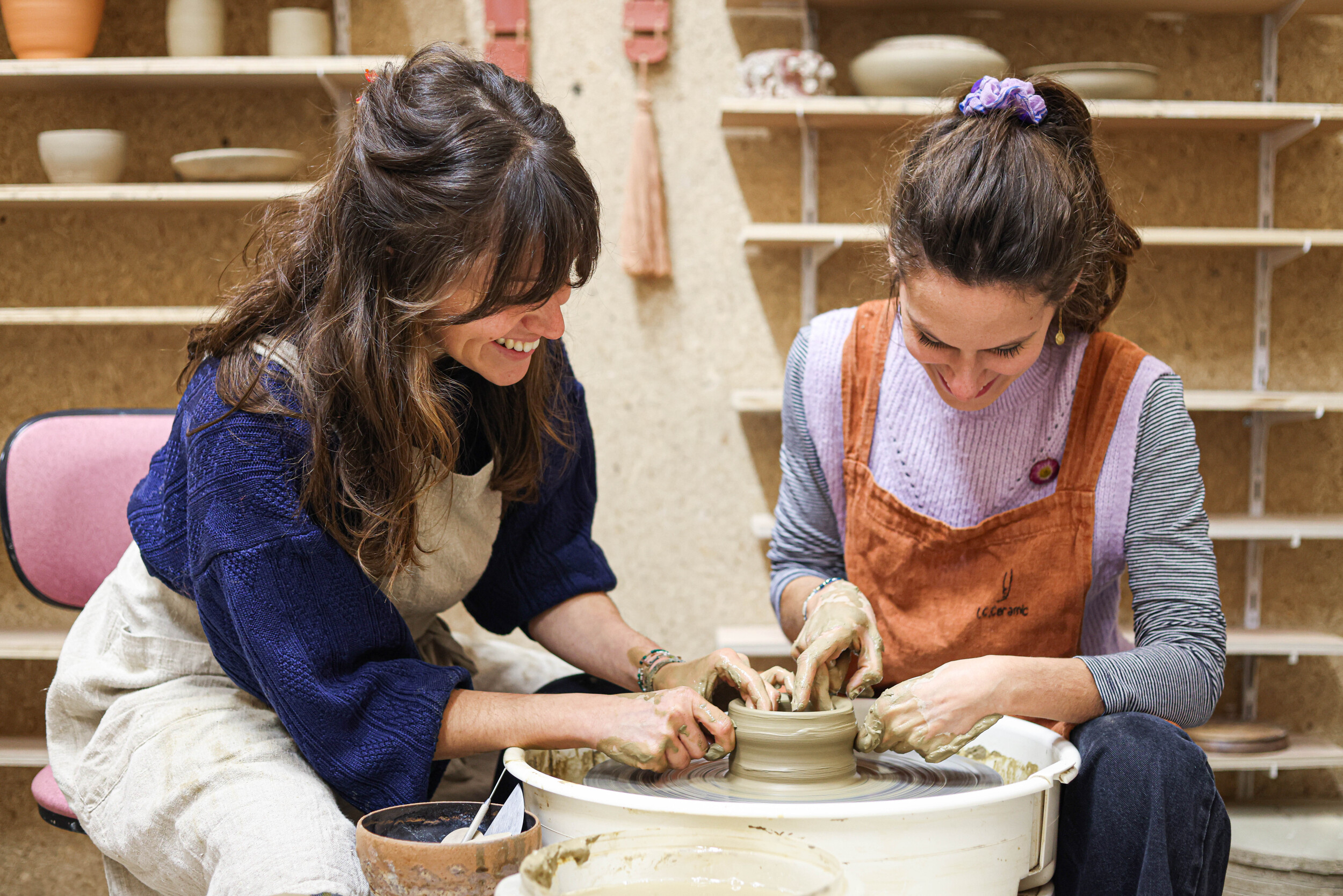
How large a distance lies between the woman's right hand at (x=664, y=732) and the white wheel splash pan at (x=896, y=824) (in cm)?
12

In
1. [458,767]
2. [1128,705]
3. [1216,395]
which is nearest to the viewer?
[1128,705]

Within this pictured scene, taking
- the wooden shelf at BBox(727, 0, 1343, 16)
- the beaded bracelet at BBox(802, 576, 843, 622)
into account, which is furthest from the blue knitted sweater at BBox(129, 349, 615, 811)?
the wooden shelf at BBox(727, 0, 1343, 16)

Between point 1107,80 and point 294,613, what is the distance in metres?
2.01

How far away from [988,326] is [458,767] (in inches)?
35.3

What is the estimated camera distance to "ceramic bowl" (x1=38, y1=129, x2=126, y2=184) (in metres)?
2.30

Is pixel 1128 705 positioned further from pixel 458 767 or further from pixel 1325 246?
pixel 1325 246

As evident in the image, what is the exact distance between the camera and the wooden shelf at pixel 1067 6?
7.83 feet

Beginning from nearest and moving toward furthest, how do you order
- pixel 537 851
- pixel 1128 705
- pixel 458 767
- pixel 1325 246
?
pixel 537 851
pixel 1128 705
pixel 458 767
pixel 1325 246

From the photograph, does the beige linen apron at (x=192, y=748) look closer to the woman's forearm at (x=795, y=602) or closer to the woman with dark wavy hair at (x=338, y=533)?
the woman with dark wavy hair at (x=338, y=533)

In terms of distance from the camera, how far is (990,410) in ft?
4.78

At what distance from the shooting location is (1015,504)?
1.45 metres

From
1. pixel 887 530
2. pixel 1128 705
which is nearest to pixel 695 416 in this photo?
pixel 887 530

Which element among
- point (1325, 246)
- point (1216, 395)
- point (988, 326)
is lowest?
point (1216, 395)

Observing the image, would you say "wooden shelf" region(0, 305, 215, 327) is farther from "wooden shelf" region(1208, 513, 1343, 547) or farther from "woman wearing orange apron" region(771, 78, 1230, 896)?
"wooden shelf" region(1208, 513, 1343, 547)
